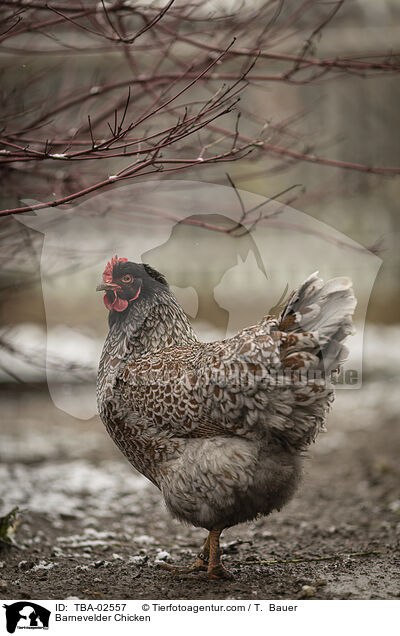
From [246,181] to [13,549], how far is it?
1.92 m

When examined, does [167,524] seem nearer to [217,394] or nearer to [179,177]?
[217,394]

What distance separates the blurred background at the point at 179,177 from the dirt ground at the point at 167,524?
74 millimetres

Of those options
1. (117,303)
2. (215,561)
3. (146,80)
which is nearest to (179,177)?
(146,80)

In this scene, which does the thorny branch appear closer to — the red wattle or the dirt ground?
the red wattle

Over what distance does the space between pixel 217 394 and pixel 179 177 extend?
4.10 feet

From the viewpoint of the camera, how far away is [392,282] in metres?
3.92

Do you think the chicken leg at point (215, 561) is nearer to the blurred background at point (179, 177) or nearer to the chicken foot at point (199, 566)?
the chicken foot at point (199, 566)

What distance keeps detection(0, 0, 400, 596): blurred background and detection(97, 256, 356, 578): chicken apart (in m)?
0.17

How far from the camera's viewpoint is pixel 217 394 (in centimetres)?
182

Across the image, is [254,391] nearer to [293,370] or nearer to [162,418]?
[293,370]

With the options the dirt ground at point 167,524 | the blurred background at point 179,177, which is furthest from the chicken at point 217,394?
the dirt ground at point 167,524

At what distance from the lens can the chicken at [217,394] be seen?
1.76m

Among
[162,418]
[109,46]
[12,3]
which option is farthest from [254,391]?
[109,46]

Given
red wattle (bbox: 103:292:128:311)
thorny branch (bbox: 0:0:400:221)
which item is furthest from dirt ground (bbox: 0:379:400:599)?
thorny branch (bbox: 0:0:400:221)
